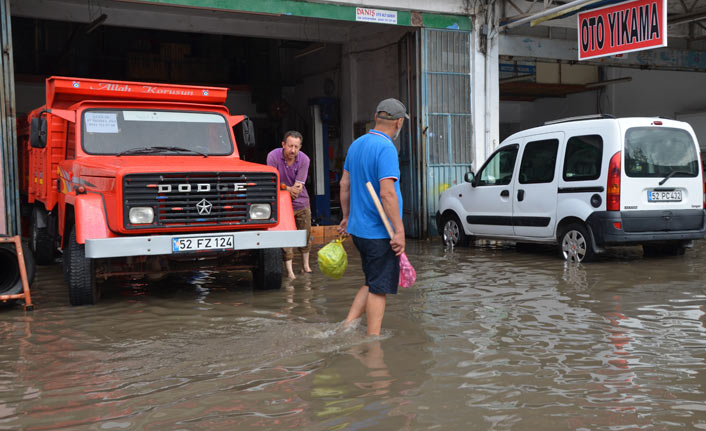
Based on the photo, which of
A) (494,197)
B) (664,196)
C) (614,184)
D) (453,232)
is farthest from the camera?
(453,232)

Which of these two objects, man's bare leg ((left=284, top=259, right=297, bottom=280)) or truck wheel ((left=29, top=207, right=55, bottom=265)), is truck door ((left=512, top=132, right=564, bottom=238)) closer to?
man's bare leg ((left=284, top=259, right=297, bottom=280))

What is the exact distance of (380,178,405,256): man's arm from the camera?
482 cm

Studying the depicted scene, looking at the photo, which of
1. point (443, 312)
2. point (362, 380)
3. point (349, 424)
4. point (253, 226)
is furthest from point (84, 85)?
point (349, 424)

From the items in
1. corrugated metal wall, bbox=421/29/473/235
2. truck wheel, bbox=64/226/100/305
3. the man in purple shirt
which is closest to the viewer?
truck wheel, bbox=64/226/100/305

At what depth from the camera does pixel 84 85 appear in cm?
827

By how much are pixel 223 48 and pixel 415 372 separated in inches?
776

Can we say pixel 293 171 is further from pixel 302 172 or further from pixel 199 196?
pixel 199 196

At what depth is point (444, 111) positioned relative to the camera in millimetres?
13961

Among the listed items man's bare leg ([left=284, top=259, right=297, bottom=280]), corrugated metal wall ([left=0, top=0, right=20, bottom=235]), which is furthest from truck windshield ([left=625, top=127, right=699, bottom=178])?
corrugated metal wall ([left=0, top=0, right=20, bottom=235])

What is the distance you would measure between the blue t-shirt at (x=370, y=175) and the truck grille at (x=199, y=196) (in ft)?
7.11

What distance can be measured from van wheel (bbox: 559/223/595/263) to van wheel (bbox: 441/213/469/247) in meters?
2.27

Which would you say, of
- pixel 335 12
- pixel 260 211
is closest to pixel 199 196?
pixel 260 211

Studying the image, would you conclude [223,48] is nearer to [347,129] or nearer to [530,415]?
[347,129]

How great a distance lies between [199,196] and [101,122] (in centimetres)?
185
